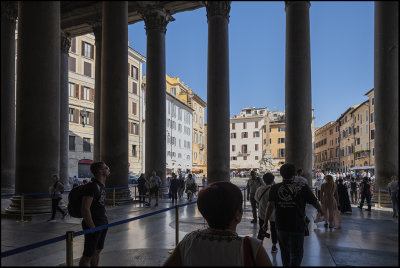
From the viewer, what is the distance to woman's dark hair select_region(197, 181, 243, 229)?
1947 millimetres

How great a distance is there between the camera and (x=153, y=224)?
9812mm

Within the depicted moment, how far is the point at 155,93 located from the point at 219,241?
16625 millimetres

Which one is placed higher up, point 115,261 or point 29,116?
point 29,116

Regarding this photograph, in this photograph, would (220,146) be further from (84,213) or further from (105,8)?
(84,213)

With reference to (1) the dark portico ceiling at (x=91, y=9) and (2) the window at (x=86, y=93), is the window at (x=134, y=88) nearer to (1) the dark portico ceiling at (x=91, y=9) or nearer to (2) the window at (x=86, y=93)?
(2) the window at (x=86, y=93)

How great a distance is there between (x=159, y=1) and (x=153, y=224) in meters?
12.7

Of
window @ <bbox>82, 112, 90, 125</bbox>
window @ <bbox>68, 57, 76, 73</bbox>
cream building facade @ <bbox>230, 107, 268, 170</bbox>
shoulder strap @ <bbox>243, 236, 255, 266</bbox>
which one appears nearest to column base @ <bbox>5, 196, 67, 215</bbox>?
shoulder strap @ <bbox>243, 236, 255, 266</bbox>

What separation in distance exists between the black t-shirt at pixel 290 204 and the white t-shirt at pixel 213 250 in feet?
8.75

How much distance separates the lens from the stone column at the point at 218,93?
15000mm

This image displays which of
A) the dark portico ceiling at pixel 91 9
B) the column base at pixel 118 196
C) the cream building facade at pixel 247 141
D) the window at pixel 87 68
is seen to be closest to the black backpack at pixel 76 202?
the column base at pixel 118 196

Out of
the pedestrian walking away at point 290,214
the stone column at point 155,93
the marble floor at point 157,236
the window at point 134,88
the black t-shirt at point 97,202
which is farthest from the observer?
the window at point 134,88

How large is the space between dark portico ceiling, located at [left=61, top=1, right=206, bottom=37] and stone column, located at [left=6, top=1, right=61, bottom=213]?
30.7ft

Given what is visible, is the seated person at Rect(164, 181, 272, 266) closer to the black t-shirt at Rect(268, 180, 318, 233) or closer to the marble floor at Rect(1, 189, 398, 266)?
the black t-shirt at Rect(268, 180, 318, 233)

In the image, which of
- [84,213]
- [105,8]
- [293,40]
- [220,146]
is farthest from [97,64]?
[84,213]
